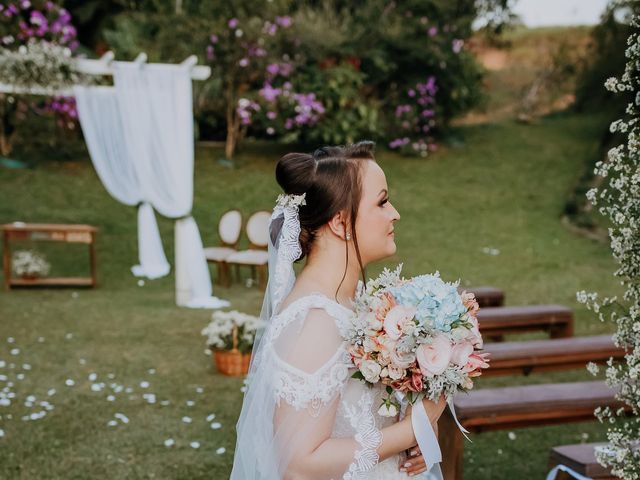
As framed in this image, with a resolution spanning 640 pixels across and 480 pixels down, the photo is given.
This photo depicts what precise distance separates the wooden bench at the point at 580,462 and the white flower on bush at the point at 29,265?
8721 millimetres

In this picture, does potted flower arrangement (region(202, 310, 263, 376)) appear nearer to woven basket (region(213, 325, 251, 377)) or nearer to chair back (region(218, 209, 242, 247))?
woven basket (region(213, 325, 251, 377))

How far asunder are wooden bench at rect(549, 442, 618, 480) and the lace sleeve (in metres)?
1.73

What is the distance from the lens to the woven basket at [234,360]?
691cm

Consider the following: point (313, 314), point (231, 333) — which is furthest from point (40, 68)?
point (313, 314)

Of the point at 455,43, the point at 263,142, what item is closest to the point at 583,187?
the point at 455,43

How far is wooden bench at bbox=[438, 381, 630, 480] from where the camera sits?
163 inches

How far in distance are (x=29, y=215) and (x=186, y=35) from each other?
530cm

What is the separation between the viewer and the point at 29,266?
10.9m

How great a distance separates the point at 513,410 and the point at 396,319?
221 cm

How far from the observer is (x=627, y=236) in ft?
7.83

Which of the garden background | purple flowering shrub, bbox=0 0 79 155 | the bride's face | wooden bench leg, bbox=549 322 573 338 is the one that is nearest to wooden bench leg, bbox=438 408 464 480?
the bride's face

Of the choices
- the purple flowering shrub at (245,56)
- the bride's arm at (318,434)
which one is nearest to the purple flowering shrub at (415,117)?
the purple flowering shrub at (245,56)

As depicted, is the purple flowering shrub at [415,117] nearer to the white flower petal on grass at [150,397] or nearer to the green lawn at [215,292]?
the green lawn at [215,292]

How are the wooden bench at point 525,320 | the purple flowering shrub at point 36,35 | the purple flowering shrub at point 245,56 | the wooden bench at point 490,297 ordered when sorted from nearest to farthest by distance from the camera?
the wooden bench at point 525,320 → the wooden bench at point 490,297 → the purple flowering shrub at point 36,35 → the purple flowering shrub at point 245,56
